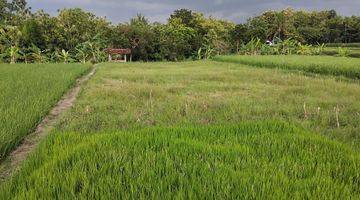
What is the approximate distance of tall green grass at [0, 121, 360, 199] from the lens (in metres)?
2.48

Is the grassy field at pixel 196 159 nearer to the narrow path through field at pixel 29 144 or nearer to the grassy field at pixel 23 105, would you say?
the narrow path through field at pixel 29 144

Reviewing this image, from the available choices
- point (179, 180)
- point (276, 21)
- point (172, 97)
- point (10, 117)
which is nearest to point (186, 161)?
point (179, 180)

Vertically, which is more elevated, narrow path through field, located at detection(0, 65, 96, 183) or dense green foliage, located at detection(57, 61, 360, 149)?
dense green foliage, located at detection(57, 61, 360, 149)

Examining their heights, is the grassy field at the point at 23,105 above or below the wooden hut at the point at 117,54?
below

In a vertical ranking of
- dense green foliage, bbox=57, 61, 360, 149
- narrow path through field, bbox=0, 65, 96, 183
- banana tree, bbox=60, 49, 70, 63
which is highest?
banana tree, bbox=60, 49, 70, 63

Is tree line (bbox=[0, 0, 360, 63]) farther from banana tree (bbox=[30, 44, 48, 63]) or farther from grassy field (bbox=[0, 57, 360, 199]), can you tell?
grassy field (bbox=[0, 57, 360, 199])

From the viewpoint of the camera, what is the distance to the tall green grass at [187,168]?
2479 millimetres

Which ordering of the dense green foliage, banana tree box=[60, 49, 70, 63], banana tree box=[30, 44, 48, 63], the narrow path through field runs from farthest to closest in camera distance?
banana tree box=[30, 44, 48, 63] → banana tree box=[60, 49, 70, 63] → the dense green foliage → the narrow path through field

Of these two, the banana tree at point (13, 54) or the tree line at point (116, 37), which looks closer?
the banana tree at point (13, 54)

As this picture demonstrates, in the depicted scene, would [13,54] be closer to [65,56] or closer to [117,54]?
[65,56]

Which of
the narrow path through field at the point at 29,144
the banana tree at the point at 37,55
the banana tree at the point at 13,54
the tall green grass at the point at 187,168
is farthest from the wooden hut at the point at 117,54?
the tall green grass at the point at 187,168

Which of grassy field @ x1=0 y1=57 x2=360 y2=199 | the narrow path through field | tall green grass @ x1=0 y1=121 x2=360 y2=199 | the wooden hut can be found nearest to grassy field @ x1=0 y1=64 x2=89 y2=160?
the narrow path through field

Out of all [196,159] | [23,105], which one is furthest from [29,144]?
[196,159]

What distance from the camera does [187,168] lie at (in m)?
2.87
